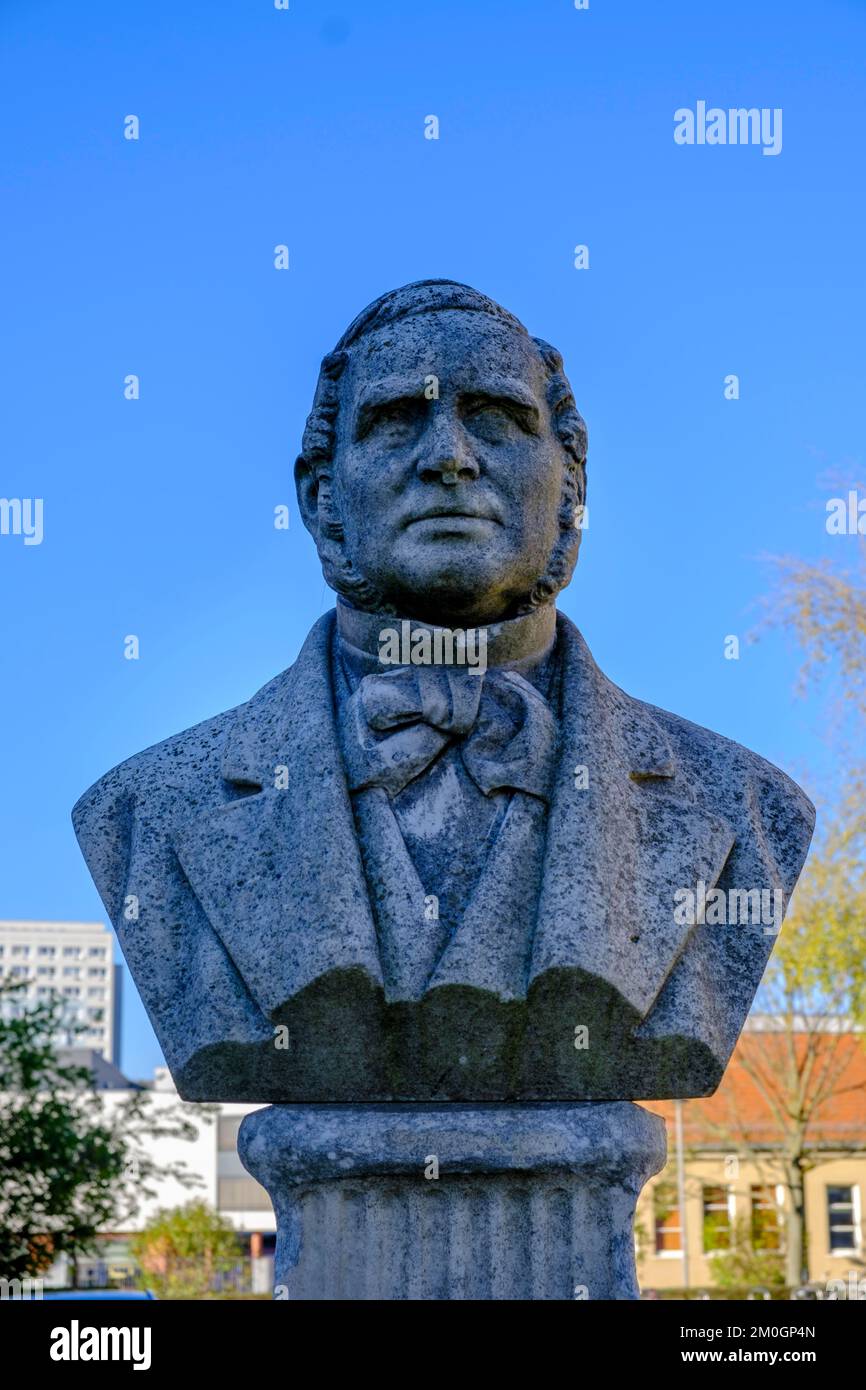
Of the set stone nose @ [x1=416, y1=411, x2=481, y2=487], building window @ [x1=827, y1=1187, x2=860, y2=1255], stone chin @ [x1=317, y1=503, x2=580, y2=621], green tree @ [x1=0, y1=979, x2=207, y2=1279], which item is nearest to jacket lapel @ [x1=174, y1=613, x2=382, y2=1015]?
stone chin @ [x1=317, y1=503, x2=580, y2=621]

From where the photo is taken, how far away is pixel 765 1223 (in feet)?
97.2

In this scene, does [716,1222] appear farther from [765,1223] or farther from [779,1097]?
[779,1097]

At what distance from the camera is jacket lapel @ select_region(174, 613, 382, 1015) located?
4016 mm

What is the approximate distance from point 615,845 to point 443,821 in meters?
0.42

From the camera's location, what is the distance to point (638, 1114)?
13.9 feet

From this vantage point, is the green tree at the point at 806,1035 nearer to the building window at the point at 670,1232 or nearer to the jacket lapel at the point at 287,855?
the building window at the point at 670,1232

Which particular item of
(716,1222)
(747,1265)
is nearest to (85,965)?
(716,1222)

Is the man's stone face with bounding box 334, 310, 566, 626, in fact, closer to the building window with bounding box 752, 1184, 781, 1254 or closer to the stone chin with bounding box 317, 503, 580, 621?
the stone chin with bounding box 317, 503, 580, 621

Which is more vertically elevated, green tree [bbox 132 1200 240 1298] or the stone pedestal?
the stone pedestal

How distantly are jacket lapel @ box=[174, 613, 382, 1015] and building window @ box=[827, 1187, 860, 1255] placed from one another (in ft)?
97.7

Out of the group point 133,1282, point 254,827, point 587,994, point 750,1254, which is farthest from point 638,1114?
point 133,1282

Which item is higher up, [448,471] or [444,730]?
[448,471]

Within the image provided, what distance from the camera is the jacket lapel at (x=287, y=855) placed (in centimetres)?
402
